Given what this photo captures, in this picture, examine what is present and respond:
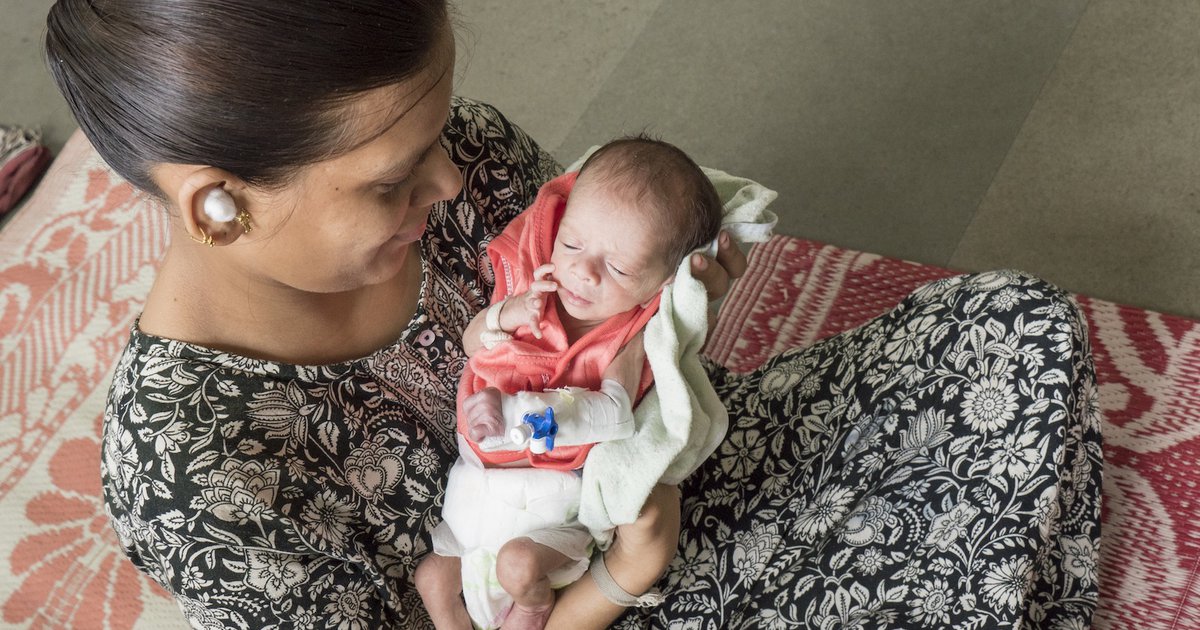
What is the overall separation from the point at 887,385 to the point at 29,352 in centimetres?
190

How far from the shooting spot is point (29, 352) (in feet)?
7.36

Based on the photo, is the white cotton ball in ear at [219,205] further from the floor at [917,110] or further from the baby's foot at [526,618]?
the floor at [917,110]

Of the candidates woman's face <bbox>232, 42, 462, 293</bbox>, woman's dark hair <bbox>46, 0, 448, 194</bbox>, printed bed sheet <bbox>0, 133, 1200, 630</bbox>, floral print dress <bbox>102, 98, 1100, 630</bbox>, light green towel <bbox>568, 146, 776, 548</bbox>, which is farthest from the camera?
printed bed sheet <bbox>0, 133, 1200, 630</bbox>

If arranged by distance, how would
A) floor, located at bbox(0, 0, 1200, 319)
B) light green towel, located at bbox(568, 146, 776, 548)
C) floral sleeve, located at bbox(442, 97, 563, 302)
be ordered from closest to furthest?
light green towel, located at bbox(568, 146, 776, 548) < floral sleeve, located at bbox(442, 97, 563, 302) < floor, located at bbox(0, 0, 1200, 319)

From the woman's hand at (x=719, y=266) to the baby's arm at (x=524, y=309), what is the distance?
195 millimetres

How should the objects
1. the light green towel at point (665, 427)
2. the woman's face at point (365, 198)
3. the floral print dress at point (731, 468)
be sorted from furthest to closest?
the light green towel at point (665, 427)
the floral print dress at point (731, 468)
the woman's face at point (365, 198)

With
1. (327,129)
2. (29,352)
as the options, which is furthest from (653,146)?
(29,352)

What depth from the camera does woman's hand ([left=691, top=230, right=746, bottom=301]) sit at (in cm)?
132

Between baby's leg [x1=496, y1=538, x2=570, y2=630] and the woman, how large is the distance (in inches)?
3.8

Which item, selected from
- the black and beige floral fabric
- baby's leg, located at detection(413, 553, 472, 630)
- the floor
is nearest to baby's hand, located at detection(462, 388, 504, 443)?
baby's leg, located at detection(413, 553, 472, 630)

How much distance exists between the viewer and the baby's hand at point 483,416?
3.87 feet

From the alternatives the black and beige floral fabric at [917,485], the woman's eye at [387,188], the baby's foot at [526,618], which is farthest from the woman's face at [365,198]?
the black and beige floral fabric at [917,485]

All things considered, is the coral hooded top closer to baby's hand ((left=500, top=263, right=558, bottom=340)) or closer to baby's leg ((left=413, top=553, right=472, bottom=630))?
baby's hand ((left=500, top=263, right=558, bottom=340))

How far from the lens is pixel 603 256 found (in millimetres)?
1293
